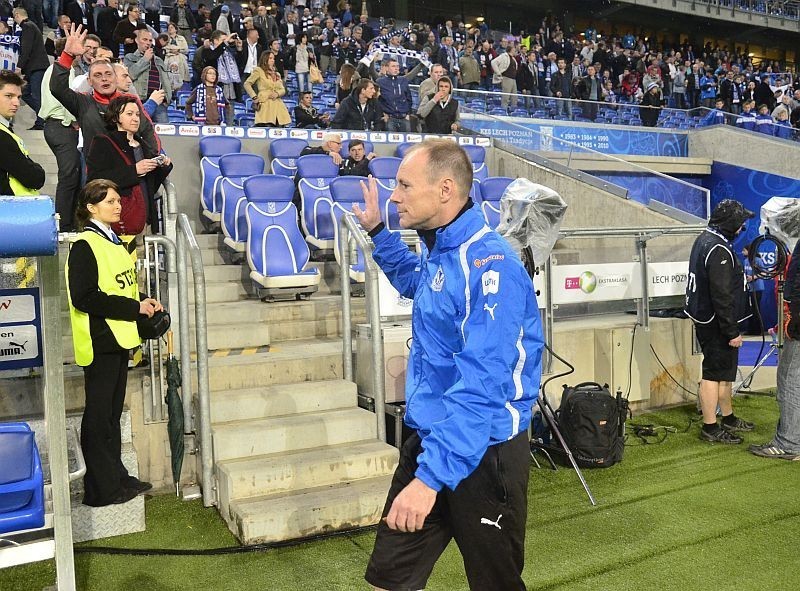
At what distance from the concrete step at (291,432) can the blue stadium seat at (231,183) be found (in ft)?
8.86

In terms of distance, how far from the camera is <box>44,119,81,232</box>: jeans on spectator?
5348 millimetres

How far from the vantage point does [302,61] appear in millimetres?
12562

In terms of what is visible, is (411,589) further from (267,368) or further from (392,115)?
(392,115)

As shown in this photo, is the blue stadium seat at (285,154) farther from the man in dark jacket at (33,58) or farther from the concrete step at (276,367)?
the concrete step at (276,367)

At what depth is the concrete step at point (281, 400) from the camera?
4430 mm

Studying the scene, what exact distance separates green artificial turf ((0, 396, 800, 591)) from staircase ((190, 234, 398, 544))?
0.52 feet

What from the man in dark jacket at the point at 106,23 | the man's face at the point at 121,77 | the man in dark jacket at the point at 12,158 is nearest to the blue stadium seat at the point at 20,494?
the man in dark jacket at the point at 12,158

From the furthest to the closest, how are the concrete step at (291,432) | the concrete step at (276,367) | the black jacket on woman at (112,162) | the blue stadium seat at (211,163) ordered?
the blue stadium seat at (211,163), the concrete step at (276,367), the black jacket on woman at (112,162), the concrete step at (291,432)

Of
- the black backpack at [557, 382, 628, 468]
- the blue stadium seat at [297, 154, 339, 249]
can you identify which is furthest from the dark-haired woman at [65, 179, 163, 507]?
the blue stadium seat at [297, 154, 339, 249]

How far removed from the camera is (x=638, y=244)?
627 centimetres

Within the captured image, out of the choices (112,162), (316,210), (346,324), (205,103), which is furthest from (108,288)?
(205,103)

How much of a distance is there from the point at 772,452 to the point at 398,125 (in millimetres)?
6949

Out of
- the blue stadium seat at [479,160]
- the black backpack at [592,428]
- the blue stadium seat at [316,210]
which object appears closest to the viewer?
the black backpack at [592,428]

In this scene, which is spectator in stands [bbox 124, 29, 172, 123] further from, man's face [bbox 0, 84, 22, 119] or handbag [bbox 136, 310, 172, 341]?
handbag [bbox 136, 310, 172, 341]
